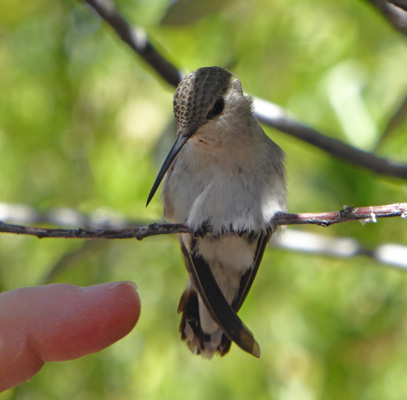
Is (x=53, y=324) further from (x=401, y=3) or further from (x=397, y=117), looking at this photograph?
(x=397, y=117)

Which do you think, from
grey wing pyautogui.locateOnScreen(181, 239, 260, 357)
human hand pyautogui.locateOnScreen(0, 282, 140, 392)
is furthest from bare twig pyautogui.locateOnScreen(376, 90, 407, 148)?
human hand pyautogui.locateOnScreen(0, 282, 140, 392)

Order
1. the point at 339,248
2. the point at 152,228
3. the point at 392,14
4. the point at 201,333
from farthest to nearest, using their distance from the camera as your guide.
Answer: the point at 339,248, the point at 201,333, the point at 392,14, the point at 152,228

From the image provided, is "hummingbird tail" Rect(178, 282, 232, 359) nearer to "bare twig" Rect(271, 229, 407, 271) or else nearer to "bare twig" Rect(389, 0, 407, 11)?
"bare twig" Rect(271, 229, 407, 271)

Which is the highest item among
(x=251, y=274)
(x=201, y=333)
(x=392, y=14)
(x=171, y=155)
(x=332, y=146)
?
(x=392, y=14)

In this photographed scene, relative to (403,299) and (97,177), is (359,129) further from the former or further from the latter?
(97,177)

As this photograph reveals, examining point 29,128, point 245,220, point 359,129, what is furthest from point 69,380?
point 359,129

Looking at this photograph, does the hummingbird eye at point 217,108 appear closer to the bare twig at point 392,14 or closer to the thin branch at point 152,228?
the bare twig at point 392,14

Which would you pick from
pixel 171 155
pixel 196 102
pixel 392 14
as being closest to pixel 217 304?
pixel 171 155
